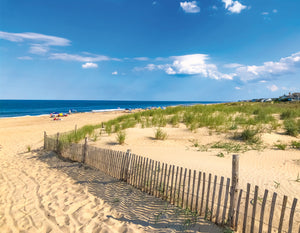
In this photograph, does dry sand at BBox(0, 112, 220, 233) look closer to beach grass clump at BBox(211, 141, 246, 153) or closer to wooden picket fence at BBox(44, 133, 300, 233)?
wooden picket fence at BBox(44, 133, 300, 233)

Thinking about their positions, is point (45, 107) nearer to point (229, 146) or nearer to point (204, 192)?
point (229, 146)

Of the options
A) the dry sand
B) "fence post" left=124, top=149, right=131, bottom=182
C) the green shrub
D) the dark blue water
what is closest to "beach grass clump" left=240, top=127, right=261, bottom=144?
the green shrub

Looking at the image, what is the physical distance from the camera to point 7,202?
6.00 metres

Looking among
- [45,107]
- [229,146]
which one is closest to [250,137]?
[229,146]

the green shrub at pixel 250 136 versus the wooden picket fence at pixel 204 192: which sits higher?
the green shrub at pixel 250 136

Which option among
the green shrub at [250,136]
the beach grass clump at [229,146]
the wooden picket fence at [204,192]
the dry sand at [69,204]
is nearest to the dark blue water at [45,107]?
the dry sand at [69,204]

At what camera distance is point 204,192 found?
18.3ft

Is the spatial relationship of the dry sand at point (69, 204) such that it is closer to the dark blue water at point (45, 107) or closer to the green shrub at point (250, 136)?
the green shrub at point (250, 136)

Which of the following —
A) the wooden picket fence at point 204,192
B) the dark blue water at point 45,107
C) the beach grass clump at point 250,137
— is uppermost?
the beach grass clump at point 250,137

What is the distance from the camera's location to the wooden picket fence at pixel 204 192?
154 inches

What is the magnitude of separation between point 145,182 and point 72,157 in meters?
4.87

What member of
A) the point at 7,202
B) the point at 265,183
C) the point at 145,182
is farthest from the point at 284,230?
the point at 7,202

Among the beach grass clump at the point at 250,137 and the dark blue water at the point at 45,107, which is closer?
the beach grass clump at the point at 250,137

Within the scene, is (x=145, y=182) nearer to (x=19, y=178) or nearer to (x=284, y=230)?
(x=284, y=230)
